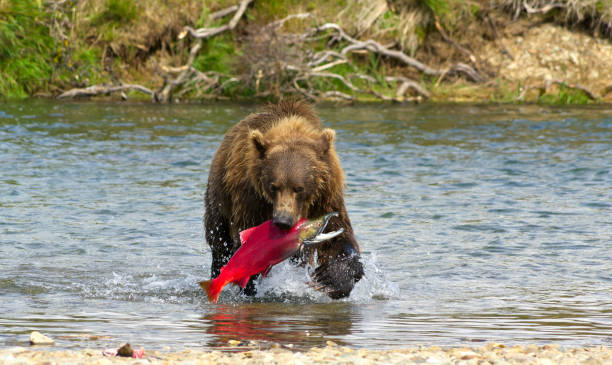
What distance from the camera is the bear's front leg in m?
5.81

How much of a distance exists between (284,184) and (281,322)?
80 centimetres

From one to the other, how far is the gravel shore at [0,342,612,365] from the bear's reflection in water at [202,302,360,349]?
13.2 inches

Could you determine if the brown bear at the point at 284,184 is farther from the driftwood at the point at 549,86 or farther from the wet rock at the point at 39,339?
the driftwood at the point at 549,86

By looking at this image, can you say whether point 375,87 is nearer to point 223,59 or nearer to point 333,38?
point 333,38

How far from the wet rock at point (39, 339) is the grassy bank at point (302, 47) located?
14294mm

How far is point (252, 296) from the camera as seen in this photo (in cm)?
611

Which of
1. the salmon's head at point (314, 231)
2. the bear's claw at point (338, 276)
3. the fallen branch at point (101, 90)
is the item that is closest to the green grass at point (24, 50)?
the fallen branch at point (101, 90)

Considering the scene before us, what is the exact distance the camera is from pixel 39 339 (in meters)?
4.35

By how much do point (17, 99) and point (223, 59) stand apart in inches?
173

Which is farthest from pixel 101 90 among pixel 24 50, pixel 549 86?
pixel 549 86

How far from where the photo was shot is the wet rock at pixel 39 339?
4.33 metres

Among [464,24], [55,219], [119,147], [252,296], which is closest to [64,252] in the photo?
[55,219]

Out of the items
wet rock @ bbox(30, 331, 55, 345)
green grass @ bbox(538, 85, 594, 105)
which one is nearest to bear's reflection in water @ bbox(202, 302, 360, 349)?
wet rock @ bbox(30, 331, 55, 345)

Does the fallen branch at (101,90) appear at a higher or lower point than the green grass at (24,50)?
lower
